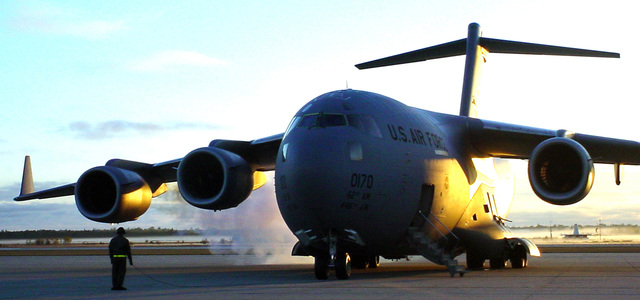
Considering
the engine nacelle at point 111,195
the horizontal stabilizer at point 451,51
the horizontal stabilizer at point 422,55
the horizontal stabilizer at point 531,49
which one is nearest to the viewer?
the engine nacelle at point 111,195

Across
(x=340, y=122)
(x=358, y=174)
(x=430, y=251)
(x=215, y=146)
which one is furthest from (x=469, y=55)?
(x=358, y=174)

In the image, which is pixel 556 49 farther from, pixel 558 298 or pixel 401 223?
pixel 558 298

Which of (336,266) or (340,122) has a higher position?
(340,122)

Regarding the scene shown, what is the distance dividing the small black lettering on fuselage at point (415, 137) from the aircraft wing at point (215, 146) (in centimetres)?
381

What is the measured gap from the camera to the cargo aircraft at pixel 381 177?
1379 centimetres

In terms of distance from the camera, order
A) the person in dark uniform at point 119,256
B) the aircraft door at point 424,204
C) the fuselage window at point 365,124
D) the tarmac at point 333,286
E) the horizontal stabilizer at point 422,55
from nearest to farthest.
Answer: the tarmac at point 333,286 → the person in dark uniform at point 119,256 → the fuselage window at point 365,124 → the aircraft door at point 424,204 → the horizontal stabilizer at point 422,55

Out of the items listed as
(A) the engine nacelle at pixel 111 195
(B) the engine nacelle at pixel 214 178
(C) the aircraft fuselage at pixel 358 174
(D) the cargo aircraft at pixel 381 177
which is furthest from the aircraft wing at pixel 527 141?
(A) the engine nacelle at pixel 111 195

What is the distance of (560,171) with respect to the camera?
17.0 m

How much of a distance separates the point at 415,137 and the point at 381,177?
6.22 ft

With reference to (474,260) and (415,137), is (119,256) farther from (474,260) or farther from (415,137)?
(474,260)

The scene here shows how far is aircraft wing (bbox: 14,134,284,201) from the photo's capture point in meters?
19.0

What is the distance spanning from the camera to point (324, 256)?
14516mm

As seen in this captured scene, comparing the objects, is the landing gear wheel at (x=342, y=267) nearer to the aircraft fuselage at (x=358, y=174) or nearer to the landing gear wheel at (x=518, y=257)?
the aircraft fuselage at (x=358, y=174)

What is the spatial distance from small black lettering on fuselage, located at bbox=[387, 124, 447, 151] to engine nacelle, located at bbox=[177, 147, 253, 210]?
4.25 m
